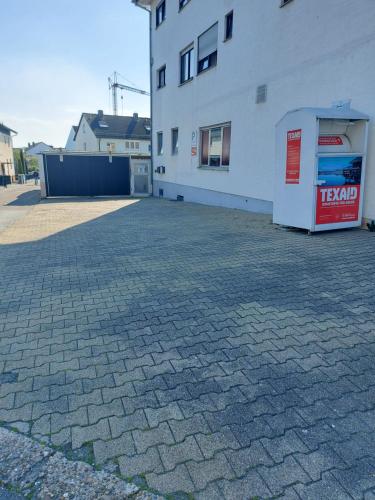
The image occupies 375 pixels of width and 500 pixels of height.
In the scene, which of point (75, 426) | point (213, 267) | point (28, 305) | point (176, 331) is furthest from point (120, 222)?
point (75, 426)

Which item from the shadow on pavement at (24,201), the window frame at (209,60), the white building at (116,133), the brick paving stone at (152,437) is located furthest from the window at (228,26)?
the white building at (116,133)

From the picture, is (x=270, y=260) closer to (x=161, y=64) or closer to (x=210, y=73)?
(x=210, y=73)

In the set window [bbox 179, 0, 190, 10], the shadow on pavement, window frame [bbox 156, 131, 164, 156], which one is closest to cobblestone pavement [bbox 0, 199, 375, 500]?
the shadow on pavement

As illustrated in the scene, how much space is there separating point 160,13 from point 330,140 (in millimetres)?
15304

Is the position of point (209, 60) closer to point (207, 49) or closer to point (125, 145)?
point (207, 49)

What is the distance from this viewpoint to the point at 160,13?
18.0 m

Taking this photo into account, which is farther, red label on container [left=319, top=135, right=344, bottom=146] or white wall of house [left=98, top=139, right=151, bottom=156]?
white wall of house [left=98, top=139, right=151, bottom=156]

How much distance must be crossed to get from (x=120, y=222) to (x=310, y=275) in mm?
6843

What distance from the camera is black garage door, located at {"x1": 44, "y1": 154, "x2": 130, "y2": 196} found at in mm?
19219

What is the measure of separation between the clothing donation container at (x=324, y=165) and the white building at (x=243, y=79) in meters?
0.28

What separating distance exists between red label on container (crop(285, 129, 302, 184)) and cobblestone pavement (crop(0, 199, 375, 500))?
2.07m

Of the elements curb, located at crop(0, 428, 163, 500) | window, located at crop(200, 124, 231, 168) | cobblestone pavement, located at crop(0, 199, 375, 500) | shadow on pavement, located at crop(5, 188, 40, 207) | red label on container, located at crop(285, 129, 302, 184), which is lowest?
curb, located at crop(0, 428, 163, 500)

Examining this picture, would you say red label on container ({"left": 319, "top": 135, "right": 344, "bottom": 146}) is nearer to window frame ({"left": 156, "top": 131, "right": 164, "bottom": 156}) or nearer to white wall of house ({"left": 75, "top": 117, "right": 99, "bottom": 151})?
window frame ({"left": 156, "top": 131, "right": 164, "bottom": 156})

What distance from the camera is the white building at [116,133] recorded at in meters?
43.6
